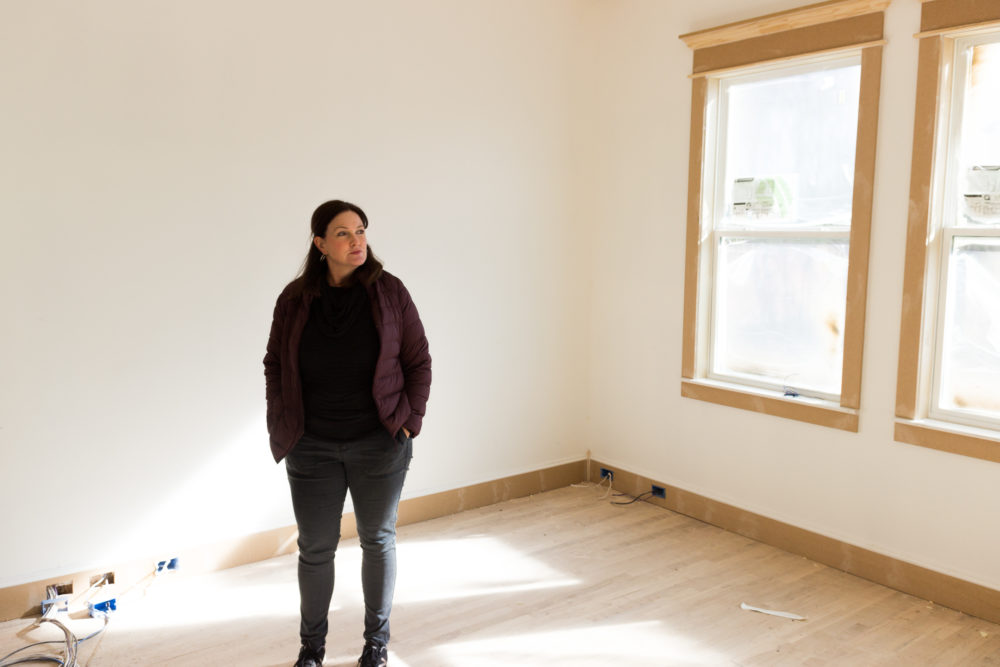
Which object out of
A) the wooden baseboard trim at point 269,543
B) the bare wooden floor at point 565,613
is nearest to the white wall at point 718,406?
the bare wooden floor at point 565,613

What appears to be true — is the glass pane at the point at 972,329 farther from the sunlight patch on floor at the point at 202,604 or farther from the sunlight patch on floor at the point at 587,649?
the sunlight patch on floor at the point at 202,604

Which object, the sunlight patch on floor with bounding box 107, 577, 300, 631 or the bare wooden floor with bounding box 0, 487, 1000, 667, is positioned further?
the sunlight patch on floor with bounding box 107, 577, 300, 631

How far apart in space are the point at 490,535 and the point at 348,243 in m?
2.05

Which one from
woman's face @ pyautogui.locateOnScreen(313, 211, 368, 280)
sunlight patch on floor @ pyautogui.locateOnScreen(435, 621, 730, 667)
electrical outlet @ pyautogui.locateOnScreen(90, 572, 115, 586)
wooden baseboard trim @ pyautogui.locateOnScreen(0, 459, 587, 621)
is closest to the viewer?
woman's face @ pyautogui.locateOnScreen(313, 211, 368, 280)

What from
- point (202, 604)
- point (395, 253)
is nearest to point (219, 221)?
point (395, 253)

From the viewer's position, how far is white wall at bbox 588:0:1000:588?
3236 millimetres

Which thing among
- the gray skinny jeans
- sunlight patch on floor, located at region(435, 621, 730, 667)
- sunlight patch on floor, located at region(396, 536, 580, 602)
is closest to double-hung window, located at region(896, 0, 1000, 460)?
sunlight patch on floor, located at region(435, 621, 730, 667)

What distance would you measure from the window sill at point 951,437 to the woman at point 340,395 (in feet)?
6.82

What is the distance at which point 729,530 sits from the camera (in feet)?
13.3

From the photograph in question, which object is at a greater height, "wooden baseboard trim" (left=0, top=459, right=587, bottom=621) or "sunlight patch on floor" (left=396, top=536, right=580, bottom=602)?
"wooden baseboard trim" (left=0, top=459, right=587, bottom=621)

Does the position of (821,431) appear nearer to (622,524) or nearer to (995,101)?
(622,524)

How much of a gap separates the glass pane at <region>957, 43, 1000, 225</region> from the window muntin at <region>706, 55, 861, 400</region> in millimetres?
466

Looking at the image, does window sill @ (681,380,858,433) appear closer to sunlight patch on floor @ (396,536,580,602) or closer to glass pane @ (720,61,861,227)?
glass pane @ (720,61,861,227)

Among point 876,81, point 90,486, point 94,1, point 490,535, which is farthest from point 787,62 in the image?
point 90,486
